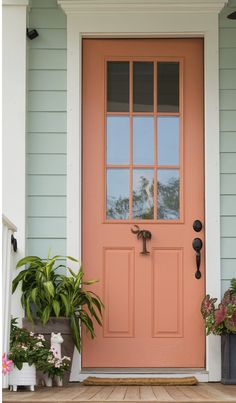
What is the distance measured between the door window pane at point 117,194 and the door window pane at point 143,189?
0.05m

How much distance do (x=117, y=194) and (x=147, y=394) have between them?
4.83ft

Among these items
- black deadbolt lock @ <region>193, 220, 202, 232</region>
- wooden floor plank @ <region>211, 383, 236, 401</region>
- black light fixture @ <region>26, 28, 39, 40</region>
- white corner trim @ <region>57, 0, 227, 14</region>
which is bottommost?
wooden floor plank @ <region>211, 383, 236, 401</region>

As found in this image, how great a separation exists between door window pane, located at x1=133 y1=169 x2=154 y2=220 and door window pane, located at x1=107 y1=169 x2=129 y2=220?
0.17 ft

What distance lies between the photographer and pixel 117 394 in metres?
4.39

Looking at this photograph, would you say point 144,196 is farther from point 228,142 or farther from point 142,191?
point 228,142

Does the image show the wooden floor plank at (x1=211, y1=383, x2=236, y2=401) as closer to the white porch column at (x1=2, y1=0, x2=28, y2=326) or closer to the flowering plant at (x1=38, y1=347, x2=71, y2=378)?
the flowering plant at (x1=38, y1=347, x2=71, y2=378)

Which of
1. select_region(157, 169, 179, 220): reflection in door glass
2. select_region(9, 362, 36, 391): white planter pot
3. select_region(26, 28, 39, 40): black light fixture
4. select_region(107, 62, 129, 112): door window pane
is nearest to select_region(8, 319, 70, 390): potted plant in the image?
select_region(9, 362, 36, 391): white planter pot

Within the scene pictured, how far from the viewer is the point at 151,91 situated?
5.38 metres

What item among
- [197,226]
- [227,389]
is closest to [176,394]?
[227,389]

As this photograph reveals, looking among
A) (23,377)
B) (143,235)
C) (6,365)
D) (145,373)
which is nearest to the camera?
(6,365)

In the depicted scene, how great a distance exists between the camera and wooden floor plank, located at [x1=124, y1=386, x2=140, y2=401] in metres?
4.19

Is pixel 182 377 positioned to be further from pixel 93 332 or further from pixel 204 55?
pixel 204 55

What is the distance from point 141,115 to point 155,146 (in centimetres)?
23

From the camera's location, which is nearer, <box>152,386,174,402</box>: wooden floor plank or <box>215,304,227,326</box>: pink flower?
<box>152,386,174,402</box>: wooden floor plank
